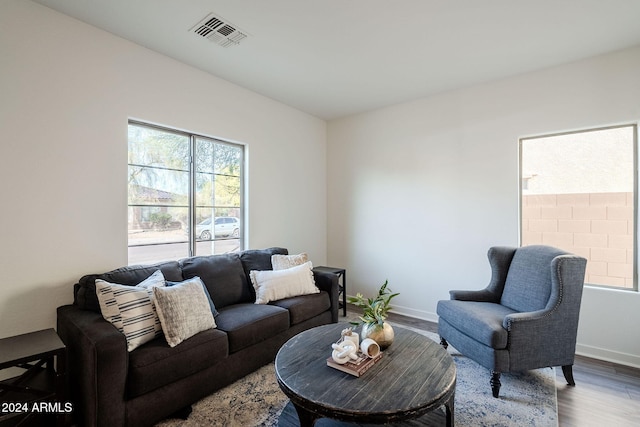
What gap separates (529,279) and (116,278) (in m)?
3.34

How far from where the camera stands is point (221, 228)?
334 centimetres

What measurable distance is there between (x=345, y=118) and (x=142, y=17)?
288 cm

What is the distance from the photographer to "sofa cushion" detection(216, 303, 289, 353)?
7.33ft

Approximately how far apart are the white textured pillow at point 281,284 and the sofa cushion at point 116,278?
2.37 feet

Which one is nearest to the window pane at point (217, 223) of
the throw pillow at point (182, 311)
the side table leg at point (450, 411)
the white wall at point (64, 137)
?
the white wall at point (64, 137)

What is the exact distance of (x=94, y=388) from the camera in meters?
1.57

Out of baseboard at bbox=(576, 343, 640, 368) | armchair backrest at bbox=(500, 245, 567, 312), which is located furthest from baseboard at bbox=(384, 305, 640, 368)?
armchair backrest at bbox=(500, 245, 567, 312)

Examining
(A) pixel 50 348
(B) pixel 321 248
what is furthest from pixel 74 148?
(B) pixel 321 248

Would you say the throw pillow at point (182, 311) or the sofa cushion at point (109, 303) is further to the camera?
the throw pillow at point (182, 311)

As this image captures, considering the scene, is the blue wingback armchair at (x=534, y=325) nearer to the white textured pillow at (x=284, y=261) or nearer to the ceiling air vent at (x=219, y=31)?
the white textured pillow at (x=284, y=261)

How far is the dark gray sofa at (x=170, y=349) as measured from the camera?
5.30 feet

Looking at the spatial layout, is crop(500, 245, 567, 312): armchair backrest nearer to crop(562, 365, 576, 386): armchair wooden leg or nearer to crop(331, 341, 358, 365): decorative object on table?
crop(562, 365, 576, 386): armchair wooden leg

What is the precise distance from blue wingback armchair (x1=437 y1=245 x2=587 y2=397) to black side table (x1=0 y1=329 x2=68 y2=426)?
2718 mm

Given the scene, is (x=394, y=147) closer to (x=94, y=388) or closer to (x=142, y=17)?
(x=142, y=17)
